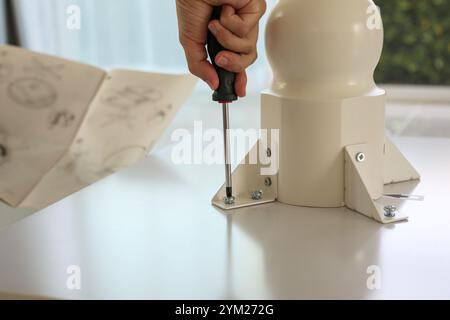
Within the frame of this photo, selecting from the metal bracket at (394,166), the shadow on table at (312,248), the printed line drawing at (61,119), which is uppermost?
the printed line drawing at (61,119)

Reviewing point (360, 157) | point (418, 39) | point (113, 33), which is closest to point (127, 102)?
point (360, 157)

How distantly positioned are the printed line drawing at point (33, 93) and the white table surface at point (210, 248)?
37 cm

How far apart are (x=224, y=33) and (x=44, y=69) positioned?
1.96 feet

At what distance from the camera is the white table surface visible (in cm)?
46

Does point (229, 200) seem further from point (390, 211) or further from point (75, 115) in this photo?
point (75, 115)

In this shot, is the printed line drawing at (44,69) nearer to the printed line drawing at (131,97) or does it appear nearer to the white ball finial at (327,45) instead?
the printed line drawing at (131,97)

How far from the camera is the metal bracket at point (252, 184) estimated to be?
26.1 inches

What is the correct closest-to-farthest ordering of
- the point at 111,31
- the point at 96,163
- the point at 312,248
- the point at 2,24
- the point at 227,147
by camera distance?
1. the point at 312,248
2. the point at 227,147
3. the point at 96,163
4. the point at 111,31
5. the point at 2,24

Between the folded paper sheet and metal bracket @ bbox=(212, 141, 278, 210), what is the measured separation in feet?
1.11

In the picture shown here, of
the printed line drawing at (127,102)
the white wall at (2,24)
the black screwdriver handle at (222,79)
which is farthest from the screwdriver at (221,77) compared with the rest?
the white wall at (2,24)

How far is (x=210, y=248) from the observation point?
1.75 feet
